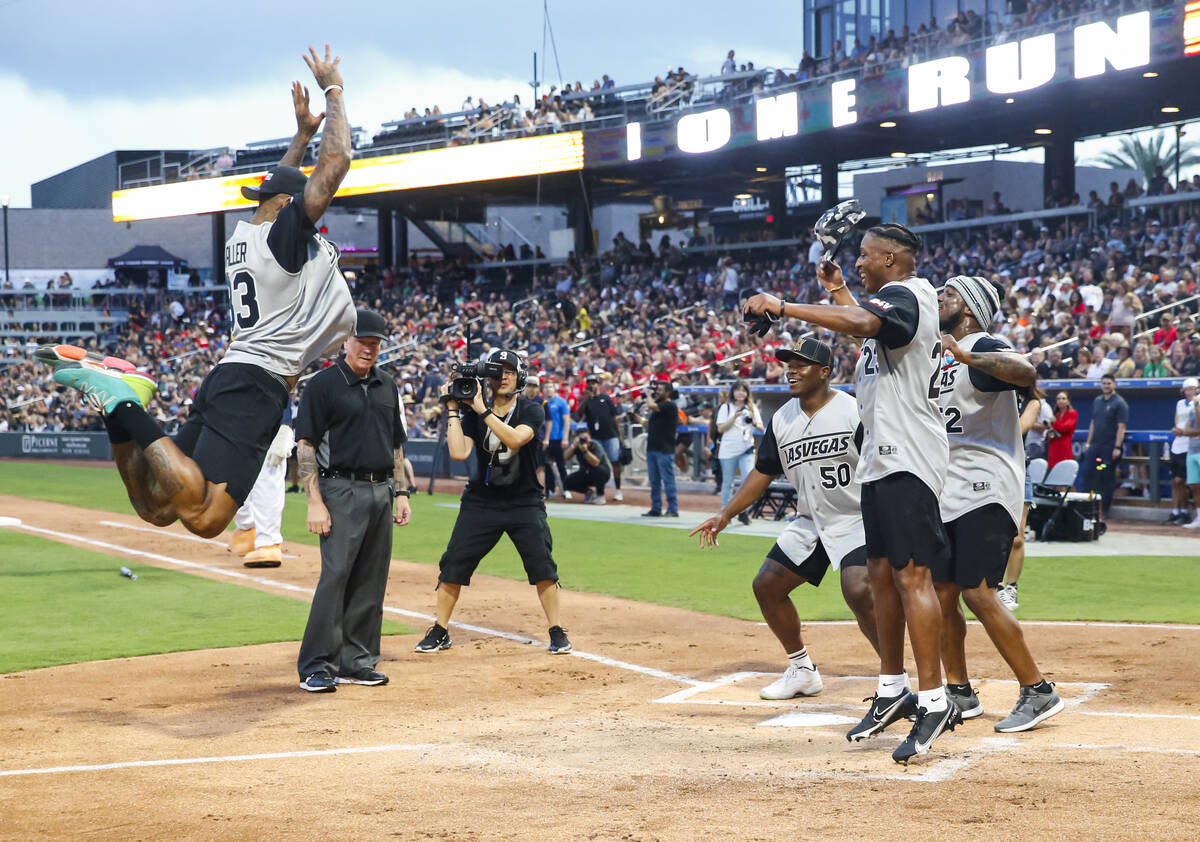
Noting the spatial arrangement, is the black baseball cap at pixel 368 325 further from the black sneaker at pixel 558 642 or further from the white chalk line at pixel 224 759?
the white chalk line at pixel 224 759

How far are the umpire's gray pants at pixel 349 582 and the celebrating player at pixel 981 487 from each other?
3.68 m

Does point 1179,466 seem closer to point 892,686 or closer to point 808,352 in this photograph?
point 808,352

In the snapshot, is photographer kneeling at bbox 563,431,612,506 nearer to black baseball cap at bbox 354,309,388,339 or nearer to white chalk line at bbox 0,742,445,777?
black baseball cap at bbox 354,309,388,339

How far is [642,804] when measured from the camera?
5102mm

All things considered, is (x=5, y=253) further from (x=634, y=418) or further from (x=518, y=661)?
(x=518, y=661)

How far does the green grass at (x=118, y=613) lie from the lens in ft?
30.8

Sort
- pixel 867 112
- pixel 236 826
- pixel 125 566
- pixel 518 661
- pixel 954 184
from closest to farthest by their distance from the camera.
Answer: pixel 236 826 < pixel 518 661 < pixel 125 566 < pixel 867 112 < pixel 954 184

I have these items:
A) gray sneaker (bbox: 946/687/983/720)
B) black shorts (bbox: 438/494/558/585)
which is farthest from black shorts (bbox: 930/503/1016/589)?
black shorts (bbox: 438/494/558/585)

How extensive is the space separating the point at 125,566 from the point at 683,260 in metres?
26.9

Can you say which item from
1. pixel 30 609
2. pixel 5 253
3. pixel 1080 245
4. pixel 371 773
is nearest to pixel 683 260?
Answer: pixel 1080 245

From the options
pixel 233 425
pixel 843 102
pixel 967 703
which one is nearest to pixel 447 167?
pixel 843 102

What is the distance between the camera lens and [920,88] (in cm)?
2897

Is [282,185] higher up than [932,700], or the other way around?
[282,185]

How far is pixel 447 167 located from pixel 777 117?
40.4ft
